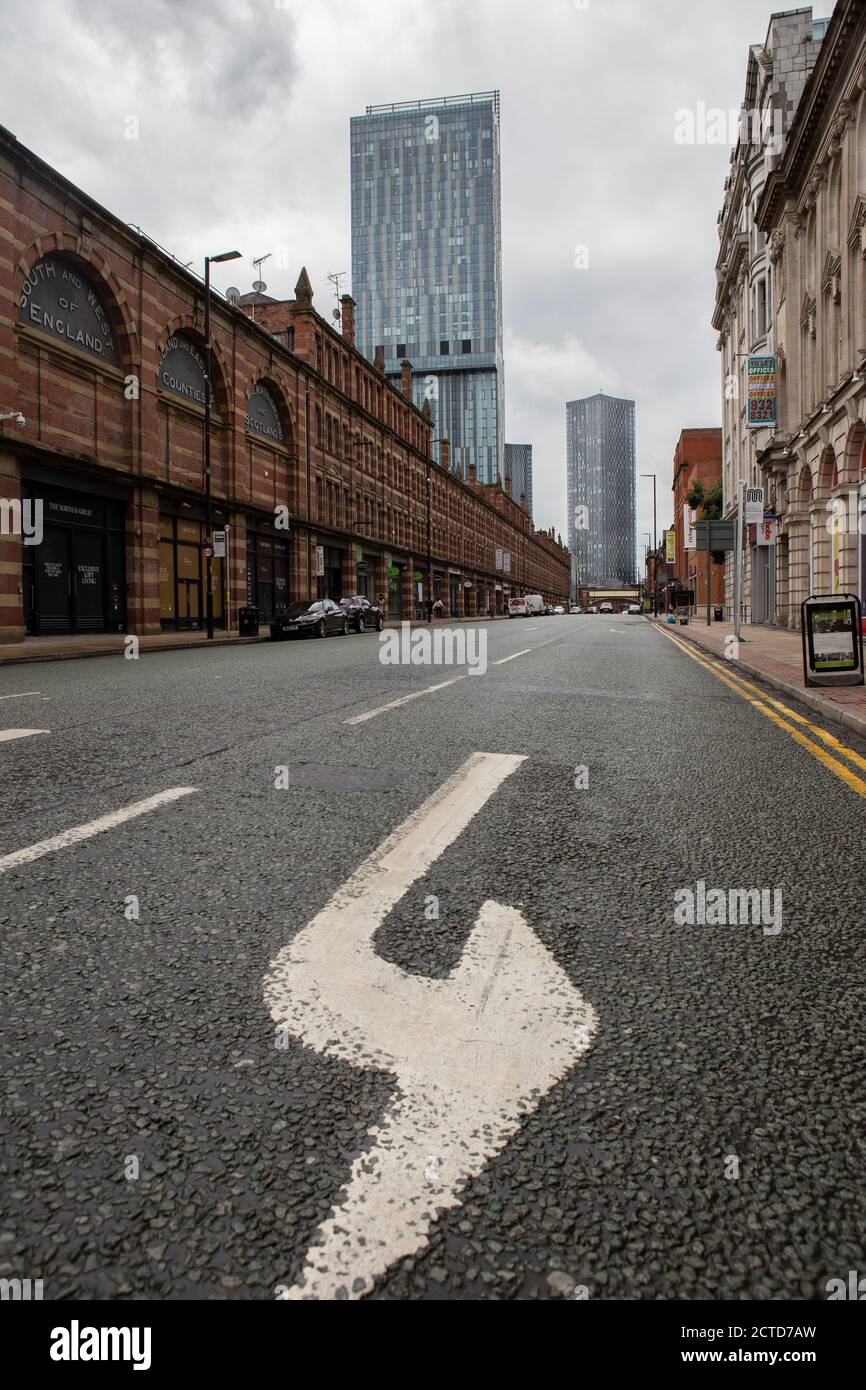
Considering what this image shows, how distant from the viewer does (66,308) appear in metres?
24.6

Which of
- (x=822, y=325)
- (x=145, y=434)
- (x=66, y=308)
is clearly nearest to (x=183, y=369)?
(x=145, y=434)

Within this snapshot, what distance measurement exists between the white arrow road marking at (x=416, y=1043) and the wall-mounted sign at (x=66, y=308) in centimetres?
2493

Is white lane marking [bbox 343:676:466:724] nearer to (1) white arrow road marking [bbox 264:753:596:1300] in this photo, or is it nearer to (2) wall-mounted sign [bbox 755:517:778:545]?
(1) white arrow road marking [bbox 264:753:596:1300]

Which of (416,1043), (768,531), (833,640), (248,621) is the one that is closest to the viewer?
(416,1043)

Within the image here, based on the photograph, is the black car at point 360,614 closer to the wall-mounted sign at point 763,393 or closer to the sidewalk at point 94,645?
the sidewalk at point 94,645

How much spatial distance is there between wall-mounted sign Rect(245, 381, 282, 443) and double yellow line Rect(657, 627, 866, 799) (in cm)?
2961

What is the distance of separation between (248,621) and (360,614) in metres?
8.35

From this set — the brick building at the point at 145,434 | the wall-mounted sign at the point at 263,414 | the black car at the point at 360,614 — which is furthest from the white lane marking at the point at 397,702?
the wall-mounted sign at the point at 263,414

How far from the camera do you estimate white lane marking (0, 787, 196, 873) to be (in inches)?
149

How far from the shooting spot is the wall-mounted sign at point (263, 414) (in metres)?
37.5

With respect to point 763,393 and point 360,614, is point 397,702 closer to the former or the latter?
point 763,393
